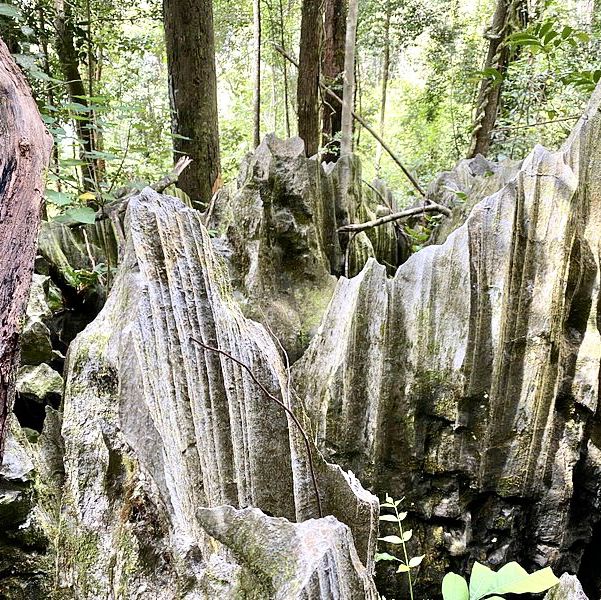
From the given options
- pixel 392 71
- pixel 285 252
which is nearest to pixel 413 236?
pixel 285 252

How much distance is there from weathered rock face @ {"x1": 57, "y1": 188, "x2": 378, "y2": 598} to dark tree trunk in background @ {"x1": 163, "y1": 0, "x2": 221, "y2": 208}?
9.36 ft

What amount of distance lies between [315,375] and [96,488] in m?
1.38

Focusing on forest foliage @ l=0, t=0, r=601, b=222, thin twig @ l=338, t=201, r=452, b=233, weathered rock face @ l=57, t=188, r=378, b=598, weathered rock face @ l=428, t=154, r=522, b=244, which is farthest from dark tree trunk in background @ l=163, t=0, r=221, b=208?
weathered rock face @ l=57, t=188, r=378, b=598

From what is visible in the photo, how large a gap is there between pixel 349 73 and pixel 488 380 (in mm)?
3506

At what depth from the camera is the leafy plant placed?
1.02 meters

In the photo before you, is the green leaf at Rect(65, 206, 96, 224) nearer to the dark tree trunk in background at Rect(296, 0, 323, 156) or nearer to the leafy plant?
the leafy plant

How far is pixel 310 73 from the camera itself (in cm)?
584

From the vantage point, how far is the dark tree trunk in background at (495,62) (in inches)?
224

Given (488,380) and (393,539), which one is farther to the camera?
(488,380)

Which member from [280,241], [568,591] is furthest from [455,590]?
[280,241]

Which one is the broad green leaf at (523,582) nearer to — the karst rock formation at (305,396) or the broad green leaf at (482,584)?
the broad green leaf at (482,584)

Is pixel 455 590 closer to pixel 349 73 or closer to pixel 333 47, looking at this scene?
pixel 349 73

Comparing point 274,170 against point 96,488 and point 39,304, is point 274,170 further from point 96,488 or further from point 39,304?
point 96,488

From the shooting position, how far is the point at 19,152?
1.06 meters
